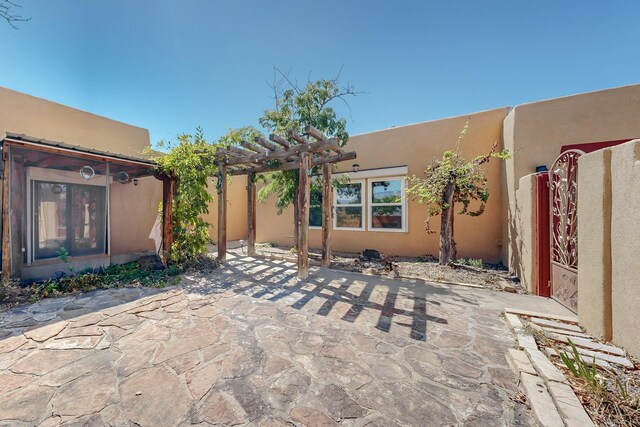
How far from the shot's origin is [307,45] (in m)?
7.60

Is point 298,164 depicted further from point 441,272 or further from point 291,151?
point 441,272

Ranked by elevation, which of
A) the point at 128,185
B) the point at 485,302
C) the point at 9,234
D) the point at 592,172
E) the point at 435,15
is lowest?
the point at 485,302

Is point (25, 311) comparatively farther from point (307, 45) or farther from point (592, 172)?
point (307, 45)

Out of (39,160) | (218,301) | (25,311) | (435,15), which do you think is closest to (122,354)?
(218,301)

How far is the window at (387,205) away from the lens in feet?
28.2

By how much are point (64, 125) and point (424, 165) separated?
1127 cm

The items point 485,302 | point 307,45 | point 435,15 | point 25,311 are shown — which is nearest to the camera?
point 25,311

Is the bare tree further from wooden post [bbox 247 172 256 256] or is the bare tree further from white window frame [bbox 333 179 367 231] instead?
white window frame [bbox 333 179 367 231]

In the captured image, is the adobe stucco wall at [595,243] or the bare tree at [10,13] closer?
the adobe stucco wall at [595,243]

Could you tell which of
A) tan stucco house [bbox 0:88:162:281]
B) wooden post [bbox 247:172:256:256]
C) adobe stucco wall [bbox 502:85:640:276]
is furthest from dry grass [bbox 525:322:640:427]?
tan stucco house [bbox 0:88:162:281]

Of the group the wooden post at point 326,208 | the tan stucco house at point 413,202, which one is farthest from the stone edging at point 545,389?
the wooden post at point 326,208

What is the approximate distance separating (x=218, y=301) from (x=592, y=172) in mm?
5774

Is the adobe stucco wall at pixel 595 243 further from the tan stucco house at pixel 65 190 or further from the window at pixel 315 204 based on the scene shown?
the tan stucco house at pixel 65 190

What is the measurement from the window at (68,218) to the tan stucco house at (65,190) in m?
0.02
